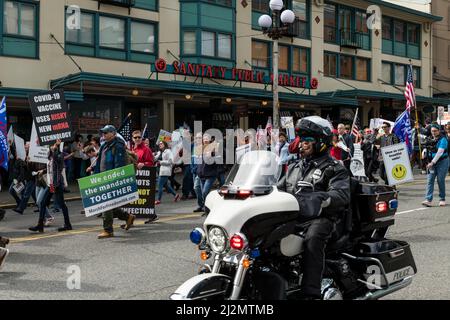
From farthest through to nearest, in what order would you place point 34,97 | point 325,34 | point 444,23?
point 444,23, point 325,34, point 34,97

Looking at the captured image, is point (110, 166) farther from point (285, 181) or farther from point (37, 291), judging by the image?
point (285, 181)

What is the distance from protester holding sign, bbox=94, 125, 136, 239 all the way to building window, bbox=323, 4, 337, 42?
25814 mm

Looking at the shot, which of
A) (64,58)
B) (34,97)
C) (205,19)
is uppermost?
(205,19)

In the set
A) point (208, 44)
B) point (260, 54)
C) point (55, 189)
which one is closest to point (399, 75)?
point (260, 54)

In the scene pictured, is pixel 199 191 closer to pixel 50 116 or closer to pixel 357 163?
pixel 50 116

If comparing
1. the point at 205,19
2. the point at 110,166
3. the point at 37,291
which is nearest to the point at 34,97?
the point at 110,166

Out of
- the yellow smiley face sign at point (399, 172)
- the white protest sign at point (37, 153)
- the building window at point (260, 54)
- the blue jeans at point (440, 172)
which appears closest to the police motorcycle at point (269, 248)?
the yellow smiley face sign at point (399, 172)

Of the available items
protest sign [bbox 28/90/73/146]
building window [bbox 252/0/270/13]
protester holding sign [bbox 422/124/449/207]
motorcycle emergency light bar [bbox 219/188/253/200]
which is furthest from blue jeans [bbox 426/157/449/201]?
building window [bbox 252/0/270/13]

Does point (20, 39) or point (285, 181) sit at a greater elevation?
point (20, 39)

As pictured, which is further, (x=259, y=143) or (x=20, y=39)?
(x=20, y=39)

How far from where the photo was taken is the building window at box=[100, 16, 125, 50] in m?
23.1

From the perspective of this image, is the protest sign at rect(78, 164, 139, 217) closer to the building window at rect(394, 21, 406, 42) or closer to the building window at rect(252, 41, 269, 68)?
the building window at rect(252, 41, 269, 68)

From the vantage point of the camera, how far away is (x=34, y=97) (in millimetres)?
11836
